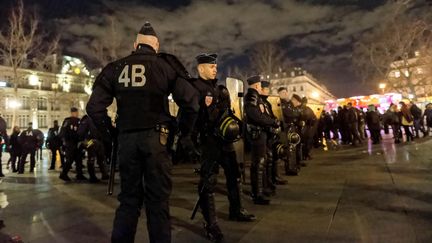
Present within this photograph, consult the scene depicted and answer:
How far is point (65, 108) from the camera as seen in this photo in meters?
65.4

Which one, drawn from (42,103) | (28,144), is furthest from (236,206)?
(42,103)

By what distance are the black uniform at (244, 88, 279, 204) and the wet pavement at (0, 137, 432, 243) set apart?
0.33m

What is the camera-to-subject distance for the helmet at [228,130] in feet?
14.8

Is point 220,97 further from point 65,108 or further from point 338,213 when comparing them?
point 65,108

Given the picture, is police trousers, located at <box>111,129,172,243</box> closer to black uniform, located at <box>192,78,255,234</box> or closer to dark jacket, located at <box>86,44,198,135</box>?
dark jacket, located at <box>86,44,198,135</box>

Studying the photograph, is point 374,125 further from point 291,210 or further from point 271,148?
point 291,210

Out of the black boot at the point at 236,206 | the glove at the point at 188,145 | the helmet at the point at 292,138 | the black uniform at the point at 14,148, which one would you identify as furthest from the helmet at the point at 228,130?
the black uniform at the point at 14,148

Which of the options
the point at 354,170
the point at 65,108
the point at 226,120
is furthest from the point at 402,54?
the point at 65,108

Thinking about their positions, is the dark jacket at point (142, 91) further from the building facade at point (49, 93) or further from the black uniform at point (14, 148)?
the building facade at point (49, 93)

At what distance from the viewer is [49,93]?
64.1 metres

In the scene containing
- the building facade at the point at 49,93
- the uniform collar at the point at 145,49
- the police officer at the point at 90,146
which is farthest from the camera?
the building facade at the point at 49,93

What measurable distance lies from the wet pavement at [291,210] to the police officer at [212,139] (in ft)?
1.35

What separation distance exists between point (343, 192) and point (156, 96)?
436cm

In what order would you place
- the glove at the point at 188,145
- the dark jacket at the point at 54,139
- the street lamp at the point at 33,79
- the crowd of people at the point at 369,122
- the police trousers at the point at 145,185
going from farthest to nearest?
1. the street lamp at the point at 33,79
2. the crowd of people at the point at 369,122
3. the dark jacket at the point at 54,139
4. the glove at the point at 188,145
5. the police trousers at the point at 145,185
